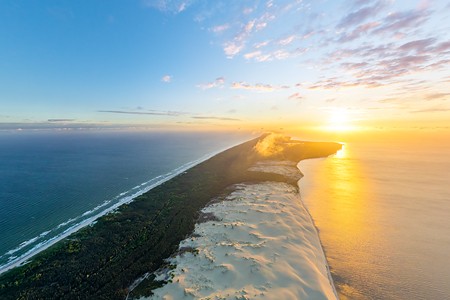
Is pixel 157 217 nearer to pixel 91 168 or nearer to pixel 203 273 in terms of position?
pixel 203 273

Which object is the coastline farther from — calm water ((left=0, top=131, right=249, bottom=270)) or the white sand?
calm water ((left=0, top=131, right=249, bottom=270))

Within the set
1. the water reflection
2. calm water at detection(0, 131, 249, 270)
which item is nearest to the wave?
calm water at detection(0, 131, 249, 270)

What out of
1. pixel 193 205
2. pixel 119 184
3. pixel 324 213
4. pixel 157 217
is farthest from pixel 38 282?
pixel 324 213

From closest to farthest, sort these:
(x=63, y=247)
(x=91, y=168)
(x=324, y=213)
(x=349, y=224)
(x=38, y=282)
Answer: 1. (x=38, y=282)
2. (x=63, y=247)
3. (x=349, y=224)
4. (x=324, y=213)
5. (x=91, y=168)

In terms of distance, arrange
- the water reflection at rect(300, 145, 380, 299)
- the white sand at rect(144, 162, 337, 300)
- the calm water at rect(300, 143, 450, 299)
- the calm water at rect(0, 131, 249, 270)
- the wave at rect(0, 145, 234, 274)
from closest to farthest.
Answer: the white sand at rect(144, 162, 337, 300) < the calm water at rect(300, 143, 450, 299) < the water reflection at rect(300, 145, 380, 299) < the wave at rect(0, 145, 234, 274) < the calm water at rect(0, 131, 249, 270)

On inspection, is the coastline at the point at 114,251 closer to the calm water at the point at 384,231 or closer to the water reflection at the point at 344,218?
the water reflection at the point at 344,218

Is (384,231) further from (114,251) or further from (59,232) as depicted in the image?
(59,232)

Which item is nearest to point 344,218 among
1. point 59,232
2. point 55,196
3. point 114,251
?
point 114,251
